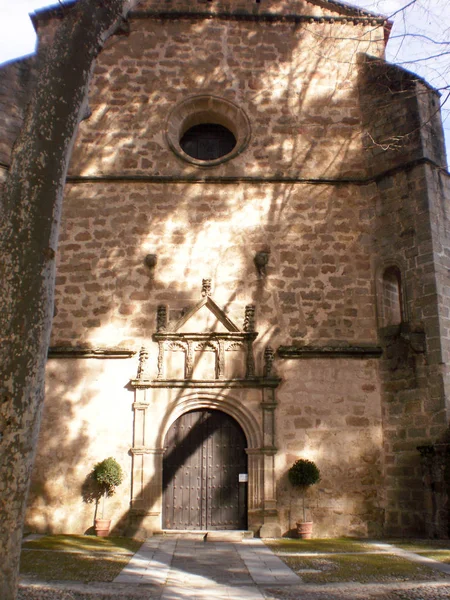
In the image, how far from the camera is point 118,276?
1027 centimetres

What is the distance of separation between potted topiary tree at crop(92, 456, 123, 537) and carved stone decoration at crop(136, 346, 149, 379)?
1.31m

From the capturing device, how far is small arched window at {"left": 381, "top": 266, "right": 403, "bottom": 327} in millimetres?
10234

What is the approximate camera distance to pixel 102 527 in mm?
9031

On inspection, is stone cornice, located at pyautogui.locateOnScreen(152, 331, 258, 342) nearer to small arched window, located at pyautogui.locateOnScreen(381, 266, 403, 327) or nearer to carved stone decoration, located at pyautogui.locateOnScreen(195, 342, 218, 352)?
carved stone decoration, located at pyautogui.locateOnScreen(195, 342, 218, 352)

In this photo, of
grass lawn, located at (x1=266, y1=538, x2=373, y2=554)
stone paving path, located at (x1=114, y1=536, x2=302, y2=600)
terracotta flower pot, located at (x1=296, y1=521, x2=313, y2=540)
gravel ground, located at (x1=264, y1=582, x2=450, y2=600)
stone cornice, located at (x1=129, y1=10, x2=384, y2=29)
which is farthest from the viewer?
stone cornice, located at (x1=129, y1=10, x2=384, y2=29)

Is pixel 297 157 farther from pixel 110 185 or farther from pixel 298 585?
pixel 298 585

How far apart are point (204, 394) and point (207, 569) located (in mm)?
3500

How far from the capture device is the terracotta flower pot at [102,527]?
29.6ft

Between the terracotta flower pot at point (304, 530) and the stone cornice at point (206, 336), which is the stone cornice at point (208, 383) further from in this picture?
the terracotta flower pot at point (304, 530)

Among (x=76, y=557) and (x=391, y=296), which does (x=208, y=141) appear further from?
(x=76, y=557)

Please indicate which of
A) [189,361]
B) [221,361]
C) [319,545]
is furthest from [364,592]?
[189,361]

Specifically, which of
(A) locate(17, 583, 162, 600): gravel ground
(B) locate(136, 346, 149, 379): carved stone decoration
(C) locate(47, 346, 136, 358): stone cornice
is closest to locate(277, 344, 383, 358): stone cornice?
(B) locate(136, 346, 149, 379): carved stone decoration

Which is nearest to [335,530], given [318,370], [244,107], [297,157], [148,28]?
[318,370]

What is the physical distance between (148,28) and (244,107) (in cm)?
246
